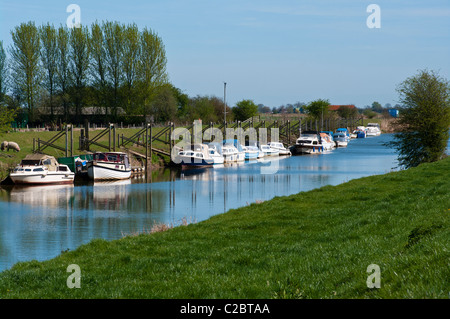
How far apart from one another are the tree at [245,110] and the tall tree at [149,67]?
51945 millimetres

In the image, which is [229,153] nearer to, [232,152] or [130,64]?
[232,152]

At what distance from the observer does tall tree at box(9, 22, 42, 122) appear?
8881 centimetres

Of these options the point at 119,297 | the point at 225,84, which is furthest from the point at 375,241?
the point at 225,84

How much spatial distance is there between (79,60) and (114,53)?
19.4 feet

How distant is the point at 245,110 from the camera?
148750mm

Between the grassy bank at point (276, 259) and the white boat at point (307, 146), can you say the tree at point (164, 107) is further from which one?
the grassy bank at point (276, 259)

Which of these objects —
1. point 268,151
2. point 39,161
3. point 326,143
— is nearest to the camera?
point 39,161

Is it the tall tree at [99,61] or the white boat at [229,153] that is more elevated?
the tall tree at [99,61]

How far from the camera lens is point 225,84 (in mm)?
97875

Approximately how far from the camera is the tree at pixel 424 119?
1871 inches

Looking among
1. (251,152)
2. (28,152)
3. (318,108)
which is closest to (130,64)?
(251,152)

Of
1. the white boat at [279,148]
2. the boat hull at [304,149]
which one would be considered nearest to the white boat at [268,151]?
the white boat at [279,148]

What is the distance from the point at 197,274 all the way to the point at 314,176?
4783 centimetres
